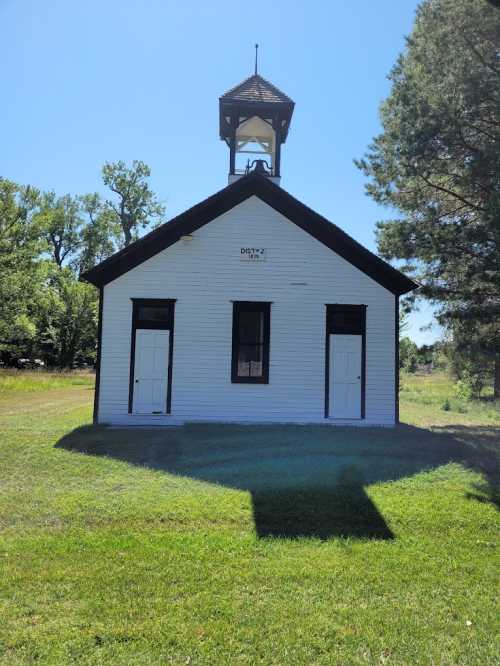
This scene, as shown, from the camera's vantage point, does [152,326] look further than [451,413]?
No

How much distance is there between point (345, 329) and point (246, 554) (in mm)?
7846

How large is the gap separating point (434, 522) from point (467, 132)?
10.6 m

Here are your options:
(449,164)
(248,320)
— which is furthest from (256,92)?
(248,320)

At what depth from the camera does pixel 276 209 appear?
11.8 metres

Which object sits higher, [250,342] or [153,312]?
[153,312]

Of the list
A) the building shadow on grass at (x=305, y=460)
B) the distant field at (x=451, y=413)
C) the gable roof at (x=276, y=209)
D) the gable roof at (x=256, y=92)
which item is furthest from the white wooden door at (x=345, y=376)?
the gable roof at (x=256, y=92)

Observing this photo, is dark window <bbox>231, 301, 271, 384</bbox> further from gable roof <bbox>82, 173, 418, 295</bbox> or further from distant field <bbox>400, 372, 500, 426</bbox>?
distant field <bbox>400, 372, 500, 426</bbox>

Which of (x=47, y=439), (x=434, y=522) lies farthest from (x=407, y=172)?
(x=47, y=439)

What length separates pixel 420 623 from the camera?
3.44 metres

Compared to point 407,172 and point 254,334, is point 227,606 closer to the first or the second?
point 254,334

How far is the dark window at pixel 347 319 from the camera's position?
11651 millimetres

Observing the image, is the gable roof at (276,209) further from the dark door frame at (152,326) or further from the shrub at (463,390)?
the shrub at (463,390)

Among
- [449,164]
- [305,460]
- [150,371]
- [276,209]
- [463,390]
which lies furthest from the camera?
[463,390]

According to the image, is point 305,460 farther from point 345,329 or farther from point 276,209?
point 276,209
